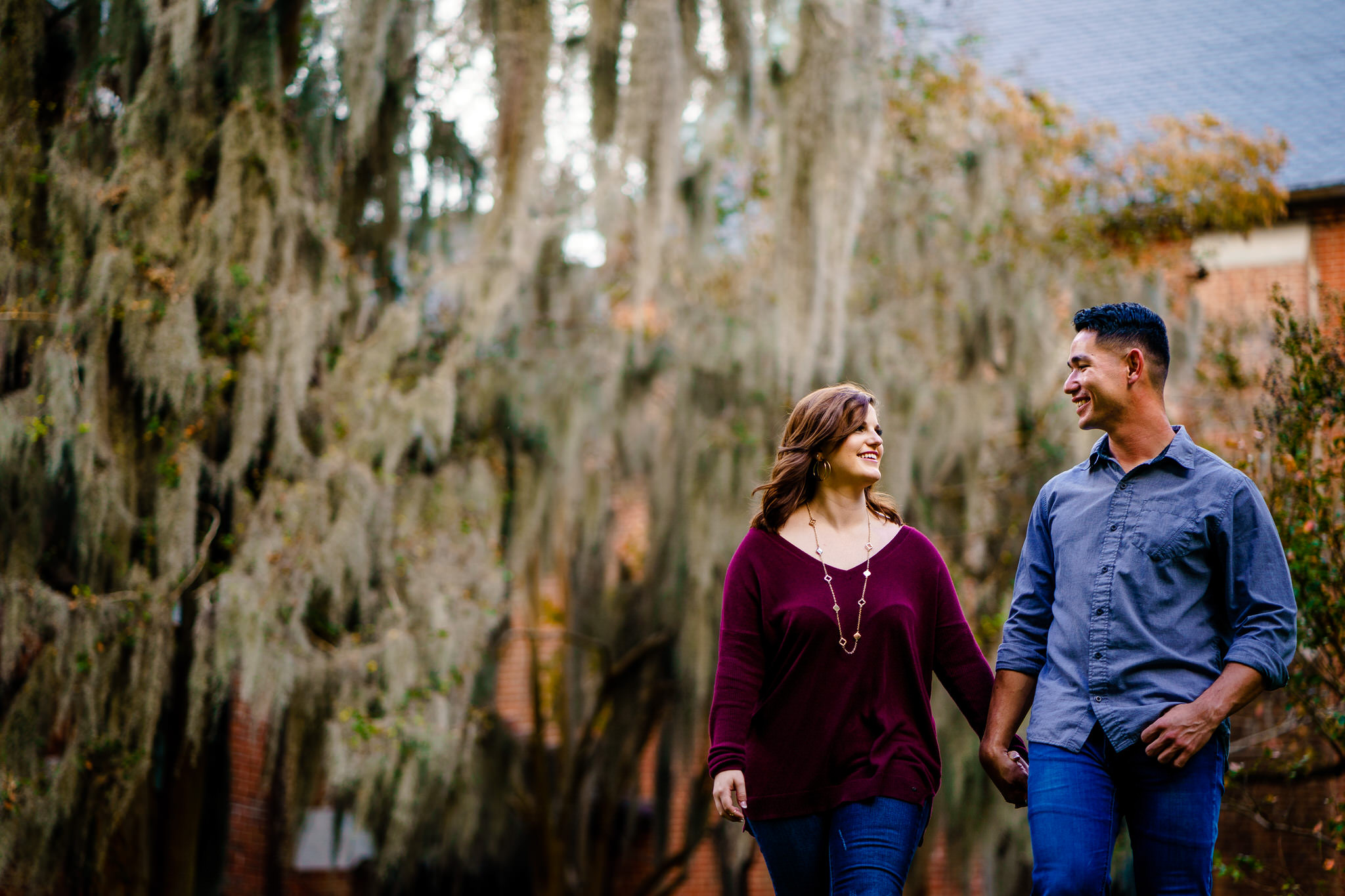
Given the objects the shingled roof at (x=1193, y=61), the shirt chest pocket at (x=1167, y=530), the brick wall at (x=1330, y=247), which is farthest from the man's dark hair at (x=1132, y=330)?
the brick wall at (x=1330, y=247)

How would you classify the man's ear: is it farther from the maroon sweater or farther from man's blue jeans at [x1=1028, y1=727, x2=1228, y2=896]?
man's blue jeans at [x1=1028, y1=727, x2=1228, y2=896]

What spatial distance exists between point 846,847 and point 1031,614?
59 cm

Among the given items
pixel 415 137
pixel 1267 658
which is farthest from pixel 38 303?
pixel 1267 658

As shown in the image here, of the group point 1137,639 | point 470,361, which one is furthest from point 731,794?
point 470,361

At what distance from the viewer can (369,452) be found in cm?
658

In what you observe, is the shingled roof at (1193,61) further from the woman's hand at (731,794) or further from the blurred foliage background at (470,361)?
the woman's hand at (731,794)

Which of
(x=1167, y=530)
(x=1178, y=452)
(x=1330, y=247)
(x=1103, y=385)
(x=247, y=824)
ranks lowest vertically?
(x=247, y=824)

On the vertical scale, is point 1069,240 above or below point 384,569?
above

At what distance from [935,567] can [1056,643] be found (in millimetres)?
319

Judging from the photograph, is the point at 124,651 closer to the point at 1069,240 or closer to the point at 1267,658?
the point at 1267,658

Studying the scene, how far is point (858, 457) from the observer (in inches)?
109

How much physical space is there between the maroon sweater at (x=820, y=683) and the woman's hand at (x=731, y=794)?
0.7 inches

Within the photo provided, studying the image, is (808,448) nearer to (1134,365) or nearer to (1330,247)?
(1134,365)

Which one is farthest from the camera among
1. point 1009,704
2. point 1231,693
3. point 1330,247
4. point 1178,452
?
point 1330,247
